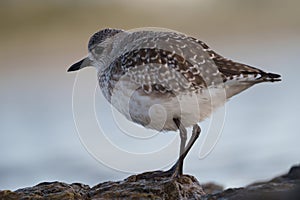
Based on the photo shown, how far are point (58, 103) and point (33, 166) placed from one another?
293 cm

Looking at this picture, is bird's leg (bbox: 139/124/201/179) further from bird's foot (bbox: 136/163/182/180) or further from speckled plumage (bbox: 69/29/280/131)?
speckled plumage (bbox: 69/29/280/131)

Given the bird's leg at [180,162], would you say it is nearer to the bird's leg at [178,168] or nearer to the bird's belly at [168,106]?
the bird's leg at [178,168]

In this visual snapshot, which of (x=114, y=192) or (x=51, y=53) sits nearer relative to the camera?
(x=114, y=192)

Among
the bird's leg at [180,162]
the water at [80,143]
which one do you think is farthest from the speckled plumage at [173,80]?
the water at [80,143]

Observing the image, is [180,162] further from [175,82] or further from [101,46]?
[101,46]

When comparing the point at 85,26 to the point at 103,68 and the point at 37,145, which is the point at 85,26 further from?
the point at 103,68

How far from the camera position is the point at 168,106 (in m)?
8.21

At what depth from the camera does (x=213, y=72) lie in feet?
27.4

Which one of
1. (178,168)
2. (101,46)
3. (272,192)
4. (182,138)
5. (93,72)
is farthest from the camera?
(93,72)

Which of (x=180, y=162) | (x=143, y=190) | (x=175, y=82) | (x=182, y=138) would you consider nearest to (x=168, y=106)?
(x=175, y=82)

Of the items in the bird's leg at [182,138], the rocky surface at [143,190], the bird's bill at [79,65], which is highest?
the bird's bill at [79,65]

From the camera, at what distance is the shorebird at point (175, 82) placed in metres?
8.23

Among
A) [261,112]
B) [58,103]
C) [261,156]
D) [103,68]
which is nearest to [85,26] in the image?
[58,103]

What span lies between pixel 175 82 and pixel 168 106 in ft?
0.93
